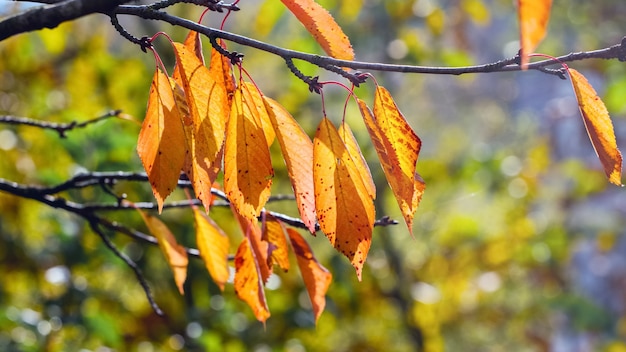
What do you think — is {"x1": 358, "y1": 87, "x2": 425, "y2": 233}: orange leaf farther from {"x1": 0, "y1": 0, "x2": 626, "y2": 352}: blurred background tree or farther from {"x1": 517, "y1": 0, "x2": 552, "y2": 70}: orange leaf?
{"x1": 0, "y1": 0, "x2": 626, "y2": 352}: blurred background tree

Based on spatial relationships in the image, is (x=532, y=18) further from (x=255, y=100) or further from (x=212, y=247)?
(x=212, y=247)

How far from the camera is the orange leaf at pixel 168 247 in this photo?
721 mm

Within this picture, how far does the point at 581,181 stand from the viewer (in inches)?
97.2

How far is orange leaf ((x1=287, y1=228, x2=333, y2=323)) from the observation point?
0.65 metres

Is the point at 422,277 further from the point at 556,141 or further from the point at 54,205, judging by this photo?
the point at 556,141

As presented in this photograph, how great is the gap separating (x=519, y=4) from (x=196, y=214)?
1.58ft

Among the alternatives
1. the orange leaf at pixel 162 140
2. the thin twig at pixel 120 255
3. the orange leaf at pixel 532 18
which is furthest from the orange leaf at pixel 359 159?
the thin twig at pixel 120 255

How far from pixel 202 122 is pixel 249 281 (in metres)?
0.19

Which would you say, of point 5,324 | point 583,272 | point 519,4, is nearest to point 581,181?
point 583,272

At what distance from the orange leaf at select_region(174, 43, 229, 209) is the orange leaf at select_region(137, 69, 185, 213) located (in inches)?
0.5

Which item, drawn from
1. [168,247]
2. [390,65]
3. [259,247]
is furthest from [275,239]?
[390,65]

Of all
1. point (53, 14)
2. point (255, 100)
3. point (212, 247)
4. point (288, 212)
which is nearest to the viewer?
point (53, 14)

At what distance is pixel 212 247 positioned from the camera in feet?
2.38

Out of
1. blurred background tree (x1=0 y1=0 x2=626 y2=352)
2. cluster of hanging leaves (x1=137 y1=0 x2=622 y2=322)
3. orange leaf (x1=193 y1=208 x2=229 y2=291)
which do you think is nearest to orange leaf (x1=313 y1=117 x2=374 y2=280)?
cluster of hanging leaves (x1=137 y1=0 x2=622 y2=322)
